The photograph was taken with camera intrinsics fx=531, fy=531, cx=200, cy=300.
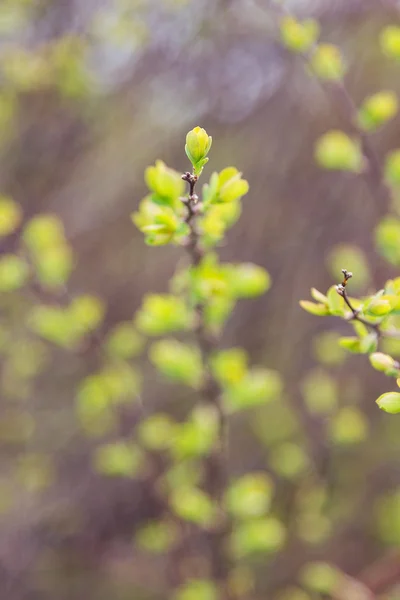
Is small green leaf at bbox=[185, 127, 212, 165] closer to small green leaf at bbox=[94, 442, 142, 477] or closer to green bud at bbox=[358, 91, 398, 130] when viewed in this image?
green bud at bbox=[358, 91, 398, 130]

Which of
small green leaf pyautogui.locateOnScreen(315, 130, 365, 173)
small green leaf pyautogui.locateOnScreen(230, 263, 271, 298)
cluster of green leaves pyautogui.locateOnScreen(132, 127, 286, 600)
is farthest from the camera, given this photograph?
small green leaf pyautogui.locateOnScreen(315, 130, 365, 173)

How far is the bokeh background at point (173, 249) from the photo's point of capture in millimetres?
1614

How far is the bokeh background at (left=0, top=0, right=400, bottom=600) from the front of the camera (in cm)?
161

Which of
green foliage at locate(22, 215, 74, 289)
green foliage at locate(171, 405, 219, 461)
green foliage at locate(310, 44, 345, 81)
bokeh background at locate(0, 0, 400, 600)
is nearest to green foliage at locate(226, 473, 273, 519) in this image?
green foliage at locate(171, 405, 219, 461)

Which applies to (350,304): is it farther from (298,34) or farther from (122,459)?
(122,459)

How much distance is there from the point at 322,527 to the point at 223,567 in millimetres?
343

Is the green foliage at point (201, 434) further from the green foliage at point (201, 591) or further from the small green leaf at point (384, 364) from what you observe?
the small green leaf at point (384, 364)

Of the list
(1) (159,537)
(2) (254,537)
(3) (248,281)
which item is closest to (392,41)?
(3) (248,281)

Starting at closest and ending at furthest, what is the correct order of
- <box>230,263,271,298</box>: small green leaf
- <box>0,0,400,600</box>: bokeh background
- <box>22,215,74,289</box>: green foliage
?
<box>230,263,271,298</box>: small green leaf → <box>22,215,74,289</box>: green foliage → <box>0,0,400,600</box>: bokeh background

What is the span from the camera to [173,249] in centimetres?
203

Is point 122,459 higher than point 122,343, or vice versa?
point 122,343

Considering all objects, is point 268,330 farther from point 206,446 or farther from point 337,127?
point 206,446

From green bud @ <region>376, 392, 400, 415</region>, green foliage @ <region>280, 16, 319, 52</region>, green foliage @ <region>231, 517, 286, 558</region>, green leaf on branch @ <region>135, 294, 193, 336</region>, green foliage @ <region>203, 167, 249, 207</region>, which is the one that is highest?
green foliage @ <region>280, 16, 319, 52</region>

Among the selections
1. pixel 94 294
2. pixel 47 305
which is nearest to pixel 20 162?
pixel 94 294
